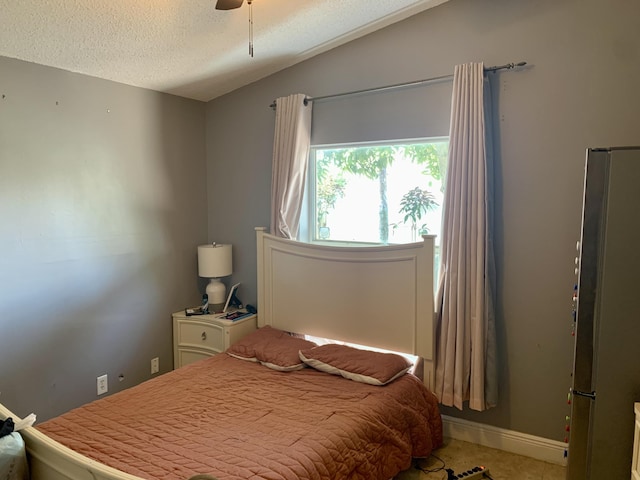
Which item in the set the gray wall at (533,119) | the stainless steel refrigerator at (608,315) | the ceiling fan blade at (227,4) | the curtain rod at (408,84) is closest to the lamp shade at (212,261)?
the curtain rod at (408,84)

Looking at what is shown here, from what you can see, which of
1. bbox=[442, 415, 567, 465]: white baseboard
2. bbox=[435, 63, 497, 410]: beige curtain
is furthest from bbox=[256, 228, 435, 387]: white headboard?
bbox=[442, 415, 567, 465]: white baseboard

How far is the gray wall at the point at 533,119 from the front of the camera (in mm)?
2373

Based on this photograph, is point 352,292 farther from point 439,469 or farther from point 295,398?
point 439,469

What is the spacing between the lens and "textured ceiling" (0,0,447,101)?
7.21 ft

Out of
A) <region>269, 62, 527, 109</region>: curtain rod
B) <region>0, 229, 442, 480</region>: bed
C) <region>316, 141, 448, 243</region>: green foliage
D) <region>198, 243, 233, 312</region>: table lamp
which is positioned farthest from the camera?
<region>198, 243, 233, 312</region>: table lamp

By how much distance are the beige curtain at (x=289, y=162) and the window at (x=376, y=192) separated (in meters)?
0.16

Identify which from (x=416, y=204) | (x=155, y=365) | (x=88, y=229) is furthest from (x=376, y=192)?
(x=155, y=365)

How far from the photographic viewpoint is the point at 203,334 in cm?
343

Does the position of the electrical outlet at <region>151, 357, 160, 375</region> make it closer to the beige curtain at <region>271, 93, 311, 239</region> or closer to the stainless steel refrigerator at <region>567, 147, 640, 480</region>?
the beige curtain at <region>271, 93, 311, 239</region>

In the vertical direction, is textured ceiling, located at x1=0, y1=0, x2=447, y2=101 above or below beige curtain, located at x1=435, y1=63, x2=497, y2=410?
above

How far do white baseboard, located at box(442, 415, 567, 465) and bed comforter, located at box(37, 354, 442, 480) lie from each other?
304mm

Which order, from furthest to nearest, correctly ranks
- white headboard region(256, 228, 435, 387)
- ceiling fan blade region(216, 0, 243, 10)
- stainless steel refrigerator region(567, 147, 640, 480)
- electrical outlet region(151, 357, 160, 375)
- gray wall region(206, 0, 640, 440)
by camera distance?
electrical outlet region(151, 357, 160, 375)
white headboard region(256, 228, 435, 387)
gray wall region(206, 0, 640, 440)
ceiling fan blade region(216, 0, 243, 10)
stainless steel refrigerator region(567, 147, 640, 480)

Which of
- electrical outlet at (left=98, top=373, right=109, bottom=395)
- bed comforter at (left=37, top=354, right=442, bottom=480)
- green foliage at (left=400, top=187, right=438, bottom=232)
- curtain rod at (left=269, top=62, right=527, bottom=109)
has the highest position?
curtain rod at (left=269, top=62, right=527, bottom=109)

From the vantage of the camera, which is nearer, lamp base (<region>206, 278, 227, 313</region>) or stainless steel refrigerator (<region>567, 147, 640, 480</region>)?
stainless steel refrigerator (<region>567, 147, 640, 480</region>)
